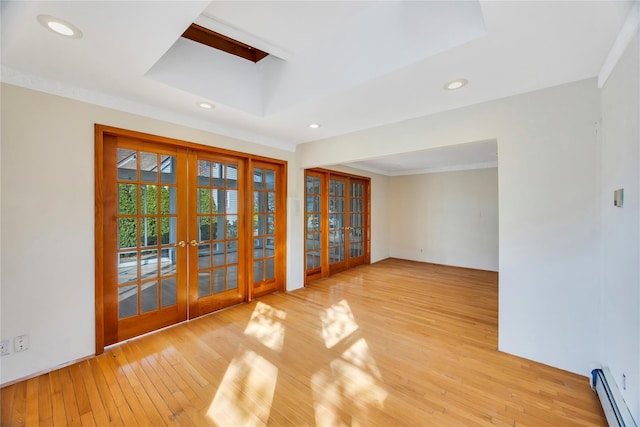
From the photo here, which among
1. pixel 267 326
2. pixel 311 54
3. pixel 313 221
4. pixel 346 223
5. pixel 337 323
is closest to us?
pixel 311 54

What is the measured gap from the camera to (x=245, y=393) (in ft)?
6.09

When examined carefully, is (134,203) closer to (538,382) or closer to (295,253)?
(295,253)

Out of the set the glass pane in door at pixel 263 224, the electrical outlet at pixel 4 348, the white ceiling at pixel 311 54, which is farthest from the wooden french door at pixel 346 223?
the electrical outlet at pixel 4 348

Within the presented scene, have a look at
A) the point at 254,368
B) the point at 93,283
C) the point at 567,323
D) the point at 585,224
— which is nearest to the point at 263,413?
the point at 254,368

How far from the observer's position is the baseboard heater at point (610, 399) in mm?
1400

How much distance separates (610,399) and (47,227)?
4.17 meters

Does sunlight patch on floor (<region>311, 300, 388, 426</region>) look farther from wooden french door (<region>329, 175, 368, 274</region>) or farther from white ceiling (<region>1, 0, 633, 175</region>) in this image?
wooden french door (<region>329, 175, 368, 274</region>)

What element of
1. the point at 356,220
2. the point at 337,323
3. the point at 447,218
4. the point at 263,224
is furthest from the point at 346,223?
the point at 337,323

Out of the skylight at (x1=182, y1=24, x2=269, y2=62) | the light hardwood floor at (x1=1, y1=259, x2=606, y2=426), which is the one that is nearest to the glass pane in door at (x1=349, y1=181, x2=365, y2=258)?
the light hardwood floor at (x1=1, y1=259, x2=606, y2=426)

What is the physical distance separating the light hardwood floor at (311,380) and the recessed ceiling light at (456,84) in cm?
234

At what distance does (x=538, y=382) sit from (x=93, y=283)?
377cm

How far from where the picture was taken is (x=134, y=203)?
260 centimetres

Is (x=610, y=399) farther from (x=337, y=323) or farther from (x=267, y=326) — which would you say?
(x=267, y=326)

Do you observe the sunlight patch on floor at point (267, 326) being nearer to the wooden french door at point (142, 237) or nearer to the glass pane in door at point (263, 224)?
the glass pane in door at point (263, 224)
